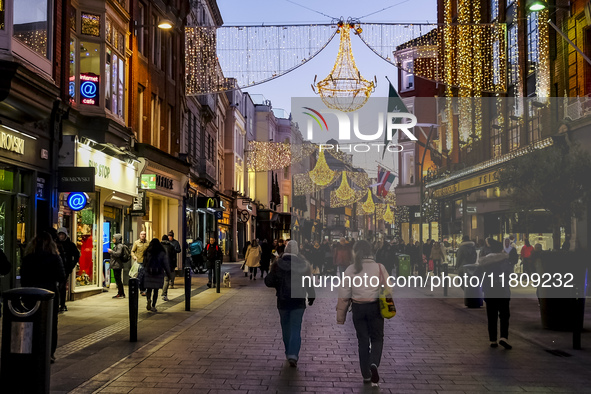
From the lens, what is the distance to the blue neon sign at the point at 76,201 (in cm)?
1850

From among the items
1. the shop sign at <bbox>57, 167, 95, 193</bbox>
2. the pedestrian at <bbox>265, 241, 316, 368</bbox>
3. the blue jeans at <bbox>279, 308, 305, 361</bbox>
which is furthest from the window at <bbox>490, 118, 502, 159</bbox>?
the blue jeans at <bbox>279, 308, 305, 361</bbox>

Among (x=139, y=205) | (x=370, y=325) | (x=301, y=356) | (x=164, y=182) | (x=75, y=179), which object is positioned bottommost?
(x=301, y=356)

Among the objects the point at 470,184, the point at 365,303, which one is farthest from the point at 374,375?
the point at 470,184

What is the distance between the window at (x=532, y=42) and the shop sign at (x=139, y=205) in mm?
16183

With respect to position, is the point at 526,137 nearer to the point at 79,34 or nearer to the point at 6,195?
the point at 79,34

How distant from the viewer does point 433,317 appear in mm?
15695

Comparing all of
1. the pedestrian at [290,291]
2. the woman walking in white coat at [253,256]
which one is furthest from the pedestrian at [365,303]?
the woman walking in white coat at [253,256]

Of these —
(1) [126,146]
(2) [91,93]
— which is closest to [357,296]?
(2) [91,93]

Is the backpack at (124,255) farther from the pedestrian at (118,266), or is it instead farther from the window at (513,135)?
the window at (513,135)

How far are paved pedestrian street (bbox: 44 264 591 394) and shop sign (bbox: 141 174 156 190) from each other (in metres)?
9.38

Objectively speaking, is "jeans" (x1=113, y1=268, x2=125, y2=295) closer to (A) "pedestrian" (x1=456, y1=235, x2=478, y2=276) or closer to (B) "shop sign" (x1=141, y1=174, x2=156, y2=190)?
(B) "shop sign" (x1=141, y1=174, x2=156, y2=190)

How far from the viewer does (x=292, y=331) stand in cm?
974

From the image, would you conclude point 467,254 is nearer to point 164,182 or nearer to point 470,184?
point 164,182

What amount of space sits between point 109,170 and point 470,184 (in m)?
20.3
